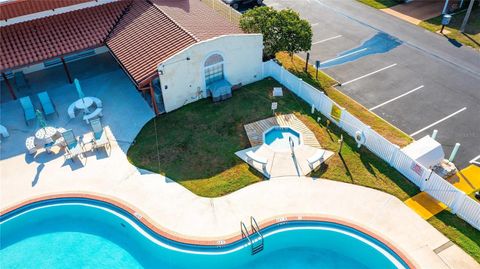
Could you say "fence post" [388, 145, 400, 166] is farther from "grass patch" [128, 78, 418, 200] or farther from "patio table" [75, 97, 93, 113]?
"patio table" [75, 97, 93, 113]

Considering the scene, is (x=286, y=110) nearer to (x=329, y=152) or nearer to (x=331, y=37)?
(x=329, y=152)

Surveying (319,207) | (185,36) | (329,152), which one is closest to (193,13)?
(185,36)

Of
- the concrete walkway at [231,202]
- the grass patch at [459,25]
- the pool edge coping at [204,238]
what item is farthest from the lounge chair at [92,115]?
the grass patch at [459,25]

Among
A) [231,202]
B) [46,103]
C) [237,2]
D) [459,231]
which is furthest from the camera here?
[237,2]

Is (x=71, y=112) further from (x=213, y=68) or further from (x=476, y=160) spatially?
(x=476, y=160)

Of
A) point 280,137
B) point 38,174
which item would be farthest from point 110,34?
point 280,137
